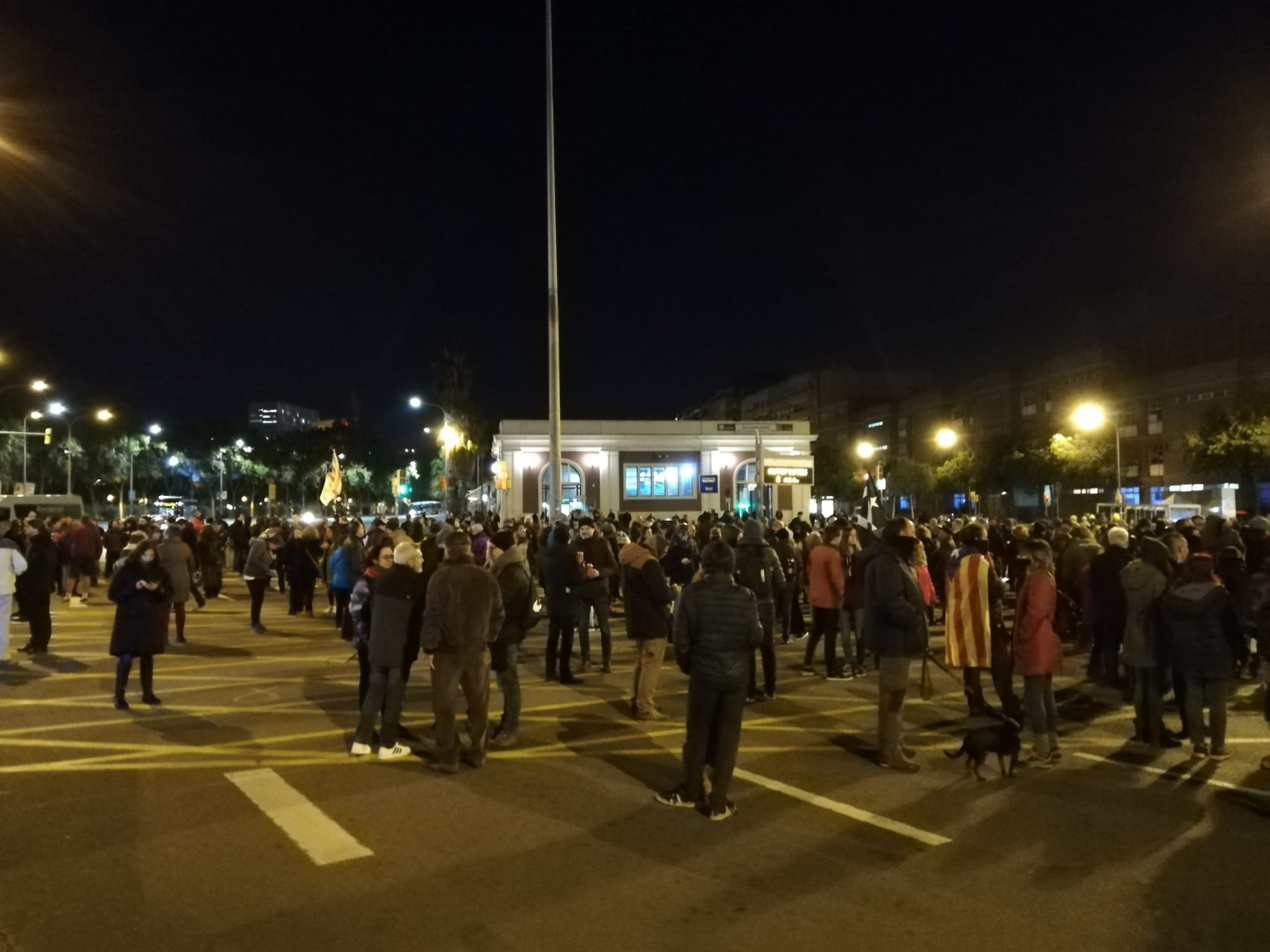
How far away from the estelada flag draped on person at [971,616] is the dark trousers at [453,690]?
161 inches

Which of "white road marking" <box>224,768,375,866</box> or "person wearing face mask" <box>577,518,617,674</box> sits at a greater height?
"person wearing face mask" <box>577,518,617,674</box>

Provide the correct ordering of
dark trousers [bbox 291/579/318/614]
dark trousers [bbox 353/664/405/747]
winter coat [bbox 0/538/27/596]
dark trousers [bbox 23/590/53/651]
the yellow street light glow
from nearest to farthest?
dark trousers [bbox 353/664/405/747] → winter coat [bbox 0/538/27/596] → dark trousers [bbox 23/590/53/651] → dark trousers [bbox 291/579/318/614] → the yellow street light glow

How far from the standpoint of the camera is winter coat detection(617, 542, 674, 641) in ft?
33.0

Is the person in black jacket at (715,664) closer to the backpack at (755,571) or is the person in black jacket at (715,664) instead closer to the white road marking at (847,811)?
the white road marking at (847,811)

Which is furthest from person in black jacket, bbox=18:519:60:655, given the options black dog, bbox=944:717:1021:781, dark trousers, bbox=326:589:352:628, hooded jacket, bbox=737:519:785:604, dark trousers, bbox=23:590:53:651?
black dog, bbox=944:717:1021:781

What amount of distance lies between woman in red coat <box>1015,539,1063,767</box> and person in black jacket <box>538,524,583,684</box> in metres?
5.25

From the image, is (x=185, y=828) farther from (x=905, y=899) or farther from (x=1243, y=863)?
(x=1243, y=863)

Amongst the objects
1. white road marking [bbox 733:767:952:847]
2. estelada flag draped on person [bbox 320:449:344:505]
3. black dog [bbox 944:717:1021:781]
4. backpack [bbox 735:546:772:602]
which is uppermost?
estelada flag draped on person [bbox 320:449:344:505]

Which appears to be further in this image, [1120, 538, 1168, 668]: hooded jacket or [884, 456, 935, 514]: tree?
[884, 456, 935, 514]: tree

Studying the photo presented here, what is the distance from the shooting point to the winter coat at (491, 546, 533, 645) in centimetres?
902

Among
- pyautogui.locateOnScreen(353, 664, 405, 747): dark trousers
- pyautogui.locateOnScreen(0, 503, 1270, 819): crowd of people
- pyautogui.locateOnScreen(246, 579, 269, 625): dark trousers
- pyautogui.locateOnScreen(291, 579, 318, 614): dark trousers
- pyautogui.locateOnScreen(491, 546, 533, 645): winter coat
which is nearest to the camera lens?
pyautogui.locateOnScreen(0, 503, 1270, 819): crowd of people

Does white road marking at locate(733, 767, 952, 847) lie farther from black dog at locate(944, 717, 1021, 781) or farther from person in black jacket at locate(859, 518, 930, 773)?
black dog at locate(944, 717, 1021, 781)

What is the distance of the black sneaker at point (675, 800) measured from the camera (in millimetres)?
7145

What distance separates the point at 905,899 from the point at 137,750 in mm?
6472
